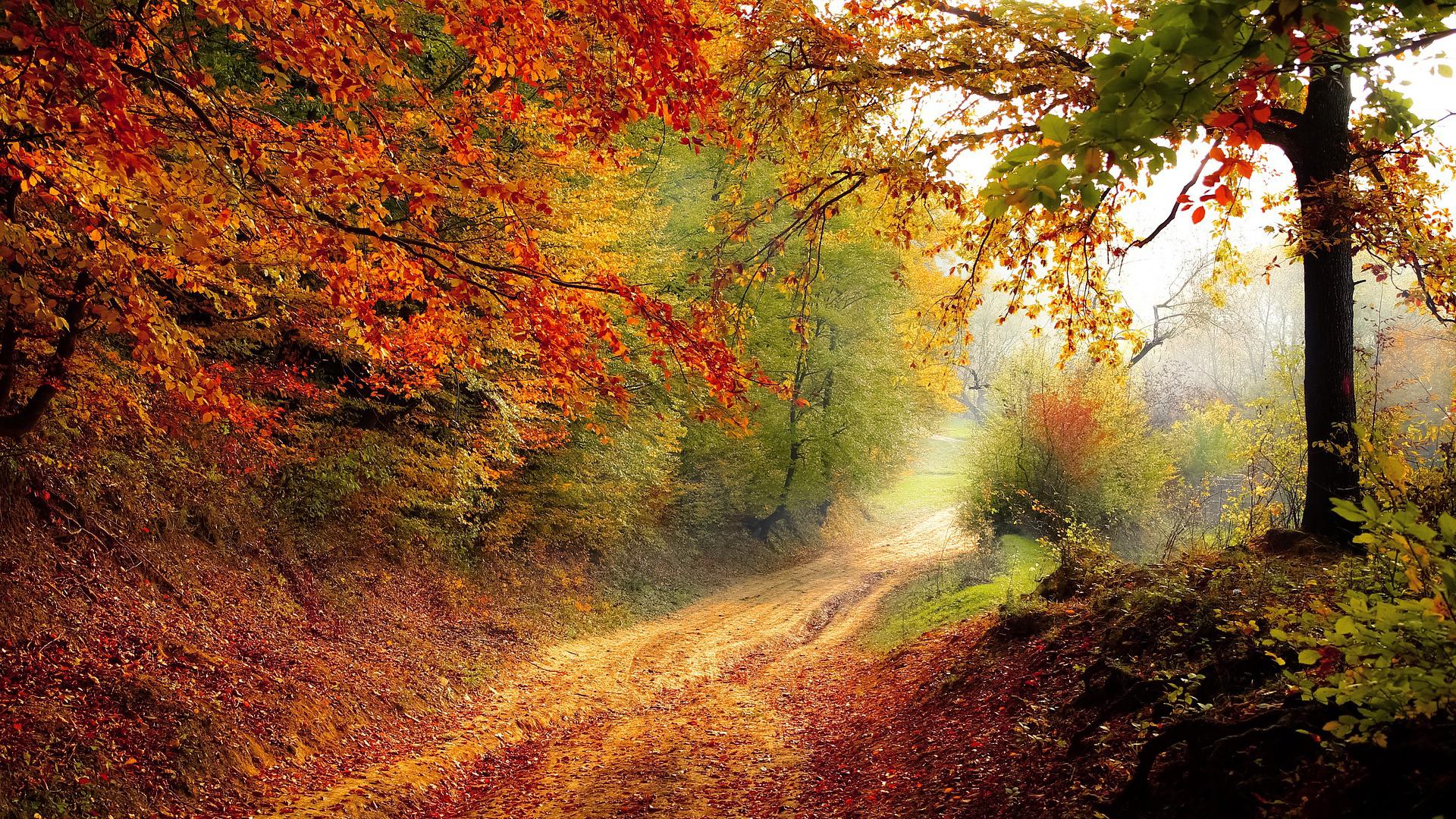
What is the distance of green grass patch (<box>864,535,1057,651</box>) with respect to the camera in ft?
43.5

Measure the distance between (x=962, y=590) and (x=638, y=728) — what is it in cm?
916

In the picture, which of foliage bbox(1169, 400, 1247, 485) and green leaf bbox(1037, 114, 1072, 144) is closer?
green leaf bbox(1037, 114, 1072, 144)

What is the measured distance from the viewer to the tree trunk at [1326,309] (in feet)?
21.6

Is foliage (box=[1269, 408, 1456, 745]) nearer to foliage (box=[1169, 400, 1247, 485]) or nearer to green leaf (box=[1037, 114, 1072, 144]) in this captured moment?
green leaf (box=[1037, 114, 1072, 144])

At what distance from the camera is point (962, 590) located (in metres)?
15.9

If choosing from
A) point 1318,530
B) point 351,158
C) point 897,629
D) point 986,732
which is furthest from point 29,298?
point 897,629

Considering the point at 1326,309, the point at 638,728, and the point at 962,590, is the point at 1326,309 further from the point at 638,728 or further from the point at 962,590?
the point at 962,590

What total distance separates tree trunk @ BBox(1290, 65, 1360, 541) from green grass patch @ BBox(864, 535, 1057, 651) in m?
4.37

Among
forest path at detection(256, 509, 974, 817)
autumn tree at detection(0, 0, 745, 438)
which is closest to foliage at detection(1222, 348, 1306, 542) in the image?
forest path at detection(256, 509, 974, 817)

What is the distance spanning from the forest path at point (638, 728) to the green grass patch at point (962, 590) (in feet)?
2.25

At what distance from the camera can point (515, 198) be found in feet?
14.3

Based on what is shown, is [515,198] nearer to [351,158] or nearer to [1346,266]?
[351,158]

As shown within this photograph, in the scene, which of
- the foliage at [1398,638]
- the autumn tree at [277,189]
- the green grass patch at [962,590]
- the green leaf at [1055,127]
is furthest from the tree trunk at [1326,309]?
the green leaf at [1055,127]

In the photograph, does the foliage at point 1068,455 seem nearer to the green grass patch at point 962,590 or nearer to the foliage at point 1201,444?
the green grass patch at point 962,590
